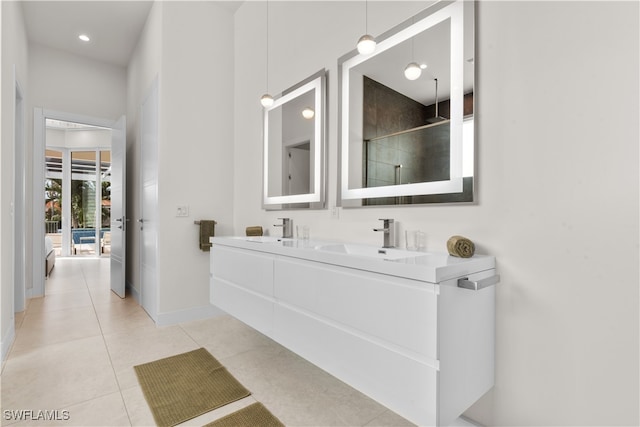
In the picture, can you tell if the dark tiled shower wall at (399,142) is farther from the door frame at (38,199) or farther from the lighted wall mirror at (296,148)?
the door frame at (38,199)

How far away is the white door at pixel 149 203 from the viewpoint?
315cm

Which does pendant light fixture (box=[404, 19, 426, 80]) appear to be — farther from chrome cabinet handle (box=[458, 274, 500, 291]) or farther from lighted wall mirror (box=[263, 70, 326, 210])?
chrome cabinet handle (box=[458, 274, 500, 291])

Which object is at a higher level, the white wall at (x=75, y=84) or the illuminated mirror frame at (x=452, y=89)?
the white wall at (x=75, y=84)

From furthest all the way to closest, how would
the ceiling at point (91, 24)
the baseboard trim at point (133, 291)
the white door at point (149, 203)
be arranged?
the baseboard trim at point (133, 291), the ceiling at point (91, 24), the white door at point (149, 203)

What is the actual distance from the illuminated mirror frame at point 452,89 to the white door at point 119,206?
3.09 m

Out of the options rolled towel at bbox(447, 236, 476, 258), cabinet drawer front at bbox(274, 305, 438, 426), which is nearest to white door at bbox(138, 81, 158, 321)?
cabinet drawer front at bbox(274, 305, 438, 426)

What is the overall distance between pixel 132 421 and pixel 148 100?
296cm

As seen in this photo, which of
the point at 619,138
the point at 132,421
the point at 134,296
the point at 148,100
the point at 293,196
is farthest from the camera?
the point at 134,296

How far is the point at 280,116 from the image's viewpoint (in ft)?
9.37

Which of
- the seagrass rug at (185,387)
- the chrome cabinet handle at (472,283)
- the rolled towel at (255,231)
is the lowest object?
the seagrass rug at (185,387)

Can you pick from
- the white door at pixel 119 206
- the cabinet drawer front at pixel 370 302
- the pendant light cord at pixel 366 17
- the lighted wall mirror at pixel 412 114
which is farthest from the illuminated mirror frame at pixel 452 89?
the white door at pixel 119 206

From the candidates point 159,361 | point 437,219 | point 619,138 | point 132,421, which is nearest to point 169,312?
point 159,361

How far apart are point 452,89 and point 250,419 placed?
6.21 ft

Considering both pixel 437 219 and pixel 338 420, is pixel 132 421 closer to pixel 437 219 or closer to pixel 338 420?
pixel 338 420
